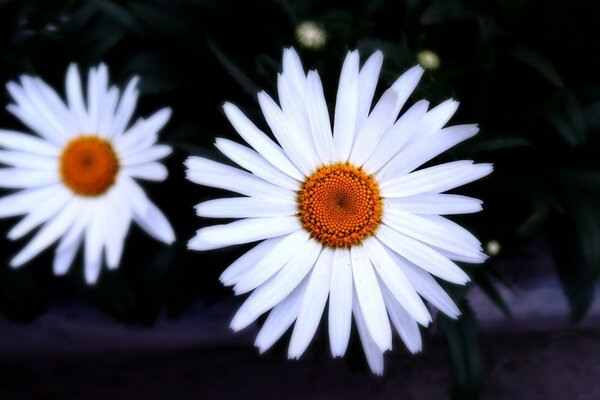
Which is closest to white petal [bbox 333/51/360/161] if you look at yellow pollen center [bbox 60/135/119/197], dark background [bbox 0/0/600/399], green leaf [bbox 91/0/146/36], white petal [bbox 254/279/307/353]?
white petal [bbox 254/279/307/353]

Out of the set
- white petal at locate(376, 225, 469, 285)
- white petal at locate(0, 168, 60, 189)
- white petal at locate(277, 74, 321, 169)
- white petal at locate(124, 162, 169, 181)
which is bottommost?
white petal at locate(376, 225, 469, 285)

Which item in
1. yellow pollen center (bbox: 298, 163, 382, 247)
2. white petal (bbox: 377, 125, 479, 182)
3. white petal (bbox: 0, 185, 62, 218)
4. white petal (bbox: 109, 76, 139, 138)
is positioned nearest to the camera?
white petal (bbox: 377, 125, 479, 182)

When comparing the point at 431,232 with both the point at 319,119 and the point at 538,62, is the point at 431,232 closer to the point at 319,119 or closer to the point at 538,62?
the point at 319,119

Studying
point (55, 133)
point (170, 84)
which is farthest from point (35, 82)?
point (170, 84)

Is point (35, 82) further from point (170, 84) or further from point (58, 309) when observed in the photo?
point (58, 309)

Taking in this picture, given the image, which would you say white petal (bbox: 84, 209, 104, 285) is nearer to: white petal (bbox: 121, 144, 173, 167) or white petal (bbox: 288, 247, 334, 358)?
white petal (bbox: 121, 144, 173, 167)

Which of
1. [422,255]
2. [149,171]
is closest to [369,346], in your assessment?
[422,255]
